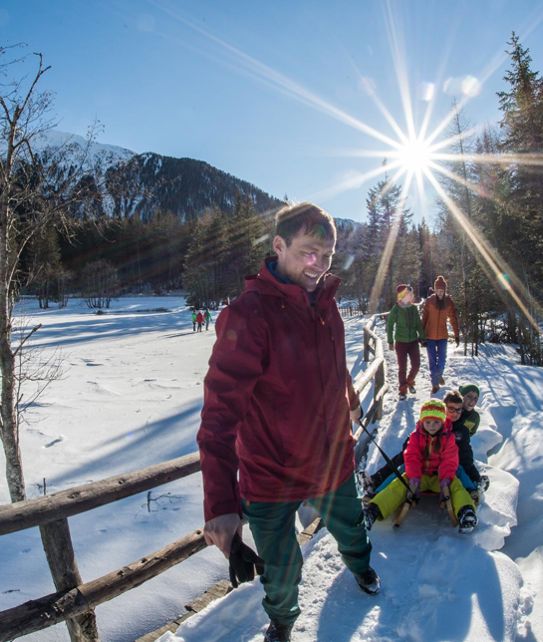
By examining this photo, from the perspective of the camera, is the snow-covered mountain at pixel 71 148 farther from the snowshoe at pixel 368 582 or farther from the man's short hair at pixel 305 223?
the snowshoe at pixel 368 582

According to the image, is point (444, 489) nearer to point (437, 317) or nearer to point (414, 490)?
point (414, 490)

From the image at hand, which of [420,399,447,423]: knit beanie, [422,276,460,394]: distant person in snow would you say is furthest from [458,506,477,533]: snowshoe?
[422,276,460,394]: distant person in snow

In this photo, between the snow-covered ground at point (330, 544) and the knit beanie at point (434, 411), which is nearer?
the snow-covered ground at point (330, 544)

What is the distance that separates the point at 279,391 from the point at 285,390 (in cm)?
3

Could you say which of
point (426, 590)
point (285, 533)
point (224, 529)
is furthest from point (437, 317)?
point (224, 529)

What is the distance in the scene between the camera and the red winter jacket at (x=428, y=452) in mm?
3568

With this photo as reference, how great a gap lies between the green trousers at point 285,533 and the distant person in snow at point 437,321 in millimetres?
5900

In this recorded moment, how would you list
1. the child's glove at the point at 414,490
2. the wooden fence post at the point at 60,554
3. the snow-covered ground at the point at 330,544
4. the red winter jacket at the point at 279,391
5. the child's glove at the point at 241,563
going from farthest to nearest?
the child's glove at the point at 414,490 → the snow-covered ground at the point at 330,544 → the wooden fence post at the point at 60,554 → the red winter jacket at the point at 279,391 → the child's glove at the point at 241,563

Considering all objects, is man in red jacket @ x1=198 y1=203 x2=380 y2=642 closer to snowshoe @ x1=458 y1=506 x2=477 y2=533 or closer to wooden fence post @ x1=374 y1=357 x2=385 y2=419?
snowshoe @ x1=458 y1=506 x2=477 y2=533

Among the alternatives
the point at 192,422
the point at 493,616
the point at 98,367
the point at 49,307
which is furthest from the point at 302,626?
the point at 49,307

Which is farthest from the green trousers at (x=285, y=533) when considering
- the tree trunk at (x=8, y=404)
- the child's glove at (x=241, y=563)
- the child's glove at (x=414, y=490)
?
the tree trunk at (x=8, y=404)

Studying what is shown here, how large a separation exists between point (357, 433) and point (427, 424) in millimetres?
899

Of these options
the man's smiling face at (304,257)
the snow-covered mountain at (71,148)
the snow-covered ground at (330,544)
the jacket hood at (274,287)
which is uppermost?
the snow-covered mountain at (71,148)

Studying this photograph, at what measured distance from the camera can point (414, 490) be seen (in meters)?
3.58
